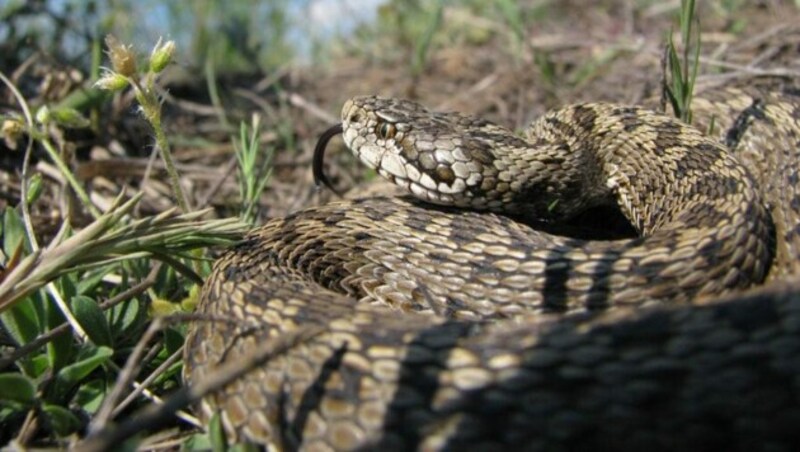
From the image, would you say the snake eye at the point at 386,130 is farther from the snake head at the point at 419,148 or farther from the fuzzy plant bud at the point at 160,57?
the fuzzy plant bud at the point at 160,57

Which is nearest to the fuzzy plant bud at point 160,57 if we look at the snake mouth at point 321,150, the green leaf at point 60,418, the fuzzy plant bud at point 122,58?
the fuzzy plant bud at point 122,58

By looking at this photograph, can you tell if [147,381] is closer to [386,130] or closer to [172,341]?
[172,341]

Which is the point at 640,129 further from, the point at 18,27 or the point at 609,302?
the point at 18,27

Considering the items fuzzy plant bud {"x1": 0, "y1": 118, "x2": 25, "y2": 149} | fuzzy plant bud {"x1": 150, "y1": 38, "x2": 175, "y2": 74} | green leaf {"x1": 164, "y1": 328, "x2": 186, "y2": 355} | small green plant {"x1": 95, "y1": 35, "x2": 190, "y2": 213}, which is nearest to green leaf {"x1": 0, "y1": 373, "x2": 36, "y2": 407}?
green leaf {"x1": 164, "y1": 328, "x2": 186, "y2": 355}

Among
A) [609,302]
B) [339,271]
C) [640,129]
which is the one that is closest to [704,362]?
[609,302]

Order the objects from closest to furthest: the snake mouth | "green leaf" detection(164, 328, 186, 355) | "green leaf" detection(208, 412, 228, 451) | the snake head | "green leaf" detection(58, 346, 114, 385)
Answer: "green leaf" detection(208, 412, 228, 451), "green leaf" detection(58, 346, 114, 385), "green leaf" detection(164, 328, 186, 355), the snake head, the snake mouth

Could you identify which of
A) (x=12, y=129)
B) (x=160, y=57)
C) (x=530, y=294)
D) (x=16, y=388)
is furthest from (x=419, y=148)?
(x=16, y=388)

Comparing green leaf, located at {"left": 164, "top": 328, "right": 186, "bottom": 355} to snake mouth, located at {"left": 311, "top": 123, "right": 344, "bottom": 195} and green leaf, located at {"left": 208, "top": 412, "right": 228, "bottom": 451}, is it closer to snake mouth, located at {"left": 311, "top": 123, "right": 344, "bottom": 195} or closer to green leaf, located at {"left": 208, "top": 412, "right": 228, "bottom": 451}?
green leaf, located at {"left": 208, "top": 412, "right": 228, "bottom": 451}

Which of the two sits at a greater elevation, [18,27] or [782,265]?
[18,27]
